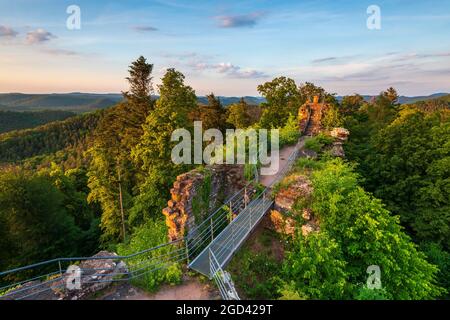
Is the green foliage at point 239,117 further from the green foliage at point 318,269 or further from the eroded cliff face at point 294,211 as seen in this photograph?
the green foliage at point 318,269

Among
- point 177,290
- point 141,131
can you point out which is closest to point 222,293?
point 177,290

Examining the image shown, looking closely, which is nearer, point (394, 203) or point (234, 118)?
point (394, 203)

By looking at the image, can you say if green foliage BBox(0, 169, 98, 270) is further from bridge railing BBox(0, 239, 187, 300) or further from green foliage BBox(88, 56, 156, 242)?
bridge railing BBox(0, 239, 187, 300)

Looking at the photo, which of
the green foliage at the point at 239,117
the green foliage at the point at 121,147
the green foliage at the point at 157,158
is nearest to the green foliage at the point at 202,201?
the green foliage at the point at 157,158

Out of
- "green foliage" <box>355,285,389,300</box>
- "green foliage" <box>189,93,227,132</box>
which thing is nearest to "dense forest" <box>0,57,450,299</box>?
"green foliage" <box>355,285,389,300</box>
